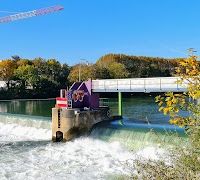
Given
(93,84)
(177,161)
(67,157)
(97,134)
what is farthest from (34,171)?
(177,161)

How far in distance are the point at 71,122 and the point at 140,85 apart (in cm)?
714

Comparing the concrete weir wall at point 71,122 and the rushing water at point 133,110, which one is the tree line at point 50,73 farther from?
the concrete weir wall at point 71,122

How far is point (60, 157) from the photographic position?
1281 inches

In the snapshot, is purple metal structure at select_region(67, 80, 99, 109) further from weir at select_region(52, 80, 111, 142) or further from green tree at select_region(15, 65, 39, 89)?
green tree at select_region(15, 65, 39, 89)

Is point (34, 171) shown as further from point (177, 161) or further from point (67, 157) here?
point (177, 161)

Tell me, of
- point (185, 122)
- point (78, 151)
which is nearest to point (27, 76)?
point (78, 151)

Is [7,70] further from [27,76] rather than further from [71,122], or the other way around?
[71,122]

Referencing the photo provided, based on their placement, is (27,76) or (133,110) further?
(27,76)

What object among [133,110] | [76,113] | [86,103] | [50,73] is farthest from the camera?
[50,73]

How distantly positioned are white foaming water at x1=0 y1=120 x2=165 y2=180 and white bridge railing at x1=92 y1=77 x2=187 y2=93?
6.66 m

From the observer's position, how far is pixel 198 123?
7.34m

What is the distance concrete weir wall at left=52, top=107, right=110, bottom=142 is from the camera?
39750mm

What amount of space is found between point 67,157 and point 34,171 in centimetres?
497

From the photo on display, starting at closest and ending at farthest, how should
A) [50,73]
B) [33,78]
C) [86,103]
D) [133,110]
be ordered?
[86,103]
[133,110]
[33,78]
[50,73]
